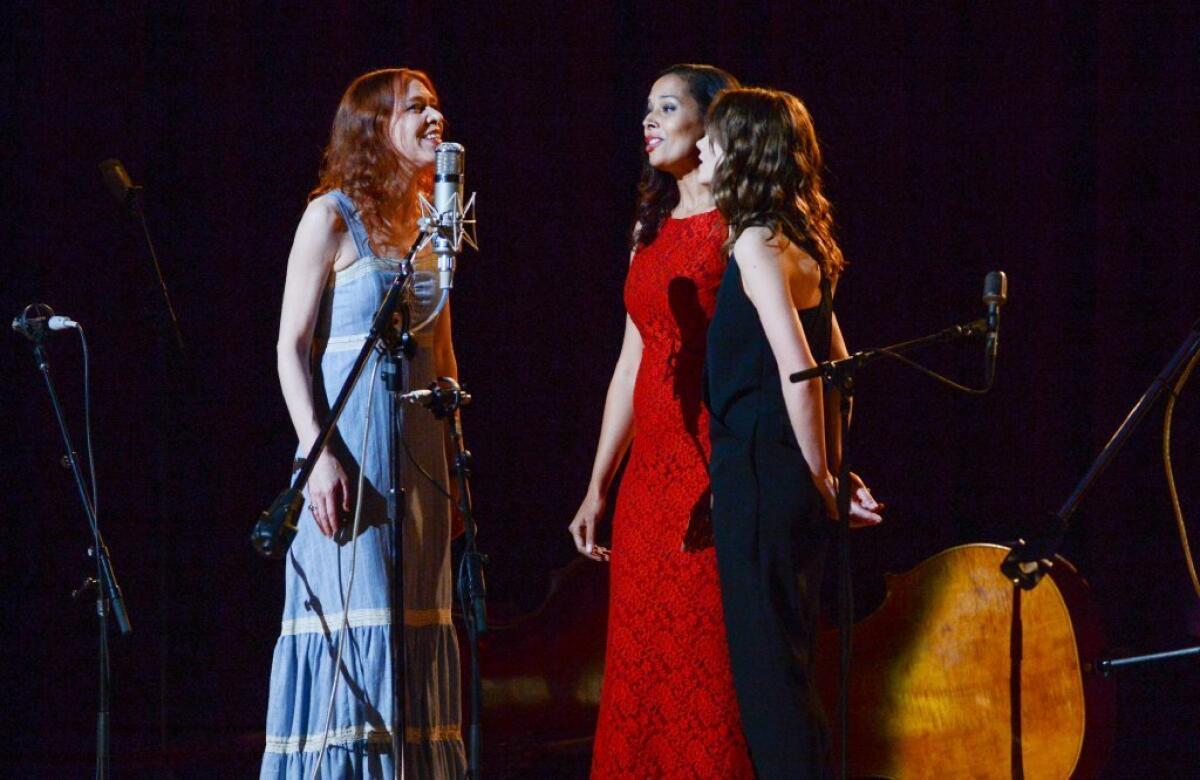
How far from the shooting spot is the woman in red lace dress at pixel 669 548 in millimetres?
2809

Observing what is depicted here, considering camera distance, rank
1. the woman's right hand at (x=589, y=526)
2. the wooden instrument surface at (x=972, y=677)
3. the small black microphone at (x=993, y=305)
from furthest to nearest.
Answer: the wooden instrument surface at (x=972, y=677) < the woman's right hand at (x=589, y=526) < the small black microphone at (x=993, y=305)

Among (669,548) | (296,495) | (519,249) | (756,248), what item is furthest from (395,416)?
(519,249)

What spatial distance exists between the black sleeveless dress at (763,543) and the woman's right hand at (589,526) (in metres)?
0.48

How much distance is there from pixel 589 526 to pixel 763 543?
0.62 metres

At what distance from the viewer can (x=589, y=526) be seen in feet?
10.5

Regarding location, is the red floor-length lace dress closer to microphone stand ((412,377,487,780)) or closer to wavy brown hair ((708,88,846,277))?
wavy brown hair ((708,88,846,277))

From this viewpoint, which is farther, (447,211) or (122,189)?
(122,189)

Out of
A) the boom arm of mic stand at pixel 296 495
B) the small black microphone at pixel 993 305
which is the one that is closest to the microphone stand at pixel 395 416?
the boom arm of mic stand at pixel 296 495

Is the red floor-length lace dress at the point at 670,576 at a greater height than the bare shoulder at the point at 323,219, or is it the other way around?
the bare shoulder at the point at 323,219

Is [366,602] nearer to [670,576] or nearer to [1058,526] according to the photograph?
[670,576]

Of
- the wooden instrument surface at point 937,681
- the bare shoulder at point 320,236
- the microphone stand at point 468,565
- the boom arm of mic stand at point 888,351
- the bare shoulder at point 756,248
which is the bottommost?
the wooden instrument surface at point 937,681

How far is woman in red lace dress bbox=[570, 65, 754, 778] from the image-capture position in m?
2.81

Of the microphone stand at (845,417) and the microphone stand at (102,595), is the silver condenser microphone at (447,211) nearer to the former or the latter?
the microphone stand at (845,417)

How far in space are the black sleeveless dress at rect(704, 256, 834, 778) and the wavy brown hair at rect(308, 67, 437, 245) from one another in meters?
0.74
